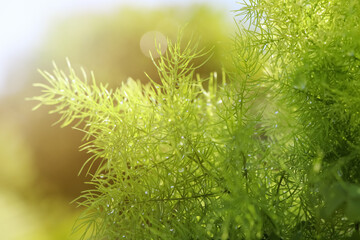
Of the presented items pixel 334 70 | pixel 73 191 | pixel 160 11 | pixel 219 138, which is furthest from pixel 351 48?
pixel 160 11

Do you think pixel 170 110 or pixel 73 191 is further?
pixel 73 191

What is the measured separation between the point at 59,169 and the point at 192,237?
4.12 feet

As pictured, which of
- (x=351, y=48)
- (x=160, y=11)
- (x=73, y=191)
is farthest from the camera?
(x=160, y=11)

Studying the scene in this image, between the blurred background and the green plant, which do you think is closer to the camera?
the green plant

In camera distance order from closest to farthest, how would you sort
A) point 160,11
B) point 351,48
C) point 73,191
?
point 351,48 → point 73,191 → point 160,11

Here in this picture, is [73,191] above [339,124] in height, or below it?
above

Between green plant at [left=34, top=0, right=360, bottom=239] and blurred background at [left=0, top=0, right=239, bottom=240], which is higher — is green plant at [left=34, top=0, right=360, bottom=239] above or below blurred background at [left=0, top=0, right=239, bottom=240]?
below

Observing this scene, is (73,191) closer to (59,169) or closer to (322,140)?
(59,169)

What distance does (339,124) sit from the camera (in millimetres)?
308

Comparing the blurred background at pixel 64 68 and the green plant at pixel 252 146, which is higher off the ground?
the blurred background at pixel 64 68

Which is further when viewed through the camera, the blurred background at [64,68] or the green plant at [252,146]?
the blurred background at [64,68]

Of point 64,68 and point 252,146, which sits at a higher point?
point 64,68

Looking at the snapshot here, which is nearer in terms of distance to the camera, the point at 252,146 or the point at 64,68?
the point at 252,146

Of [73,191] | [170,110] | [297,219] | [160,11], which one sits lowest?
[297,219]
